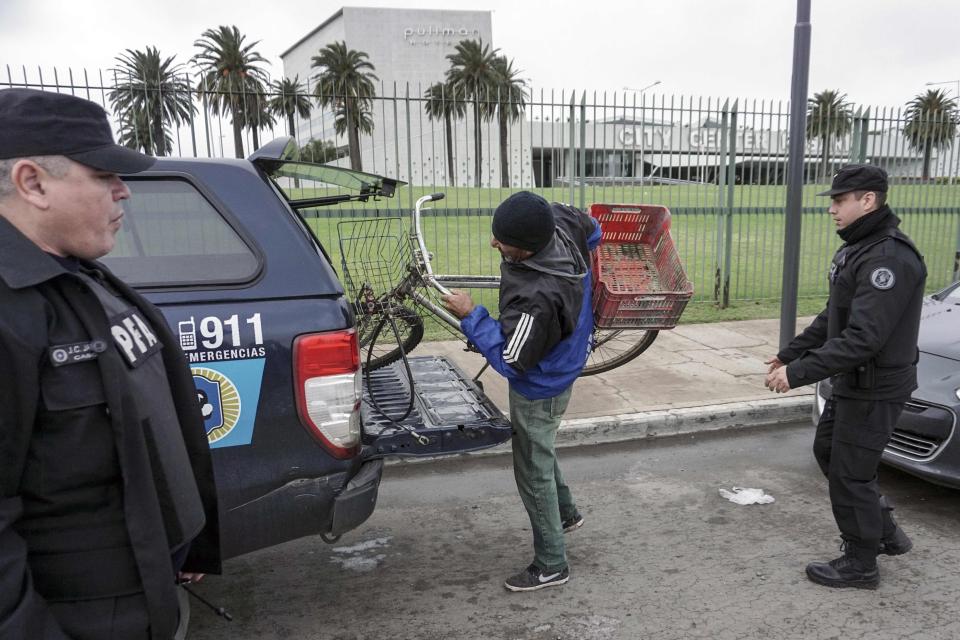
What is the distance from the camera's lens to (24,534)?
1.32 meters

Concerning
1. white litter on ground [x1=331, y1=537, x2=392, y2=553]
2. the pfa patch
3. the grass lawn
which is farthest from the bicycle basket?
the grass lawn

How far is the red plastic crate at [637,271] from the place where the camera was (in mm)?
4184

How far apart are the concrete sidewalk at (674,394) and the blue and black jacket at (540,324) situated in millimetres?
2193

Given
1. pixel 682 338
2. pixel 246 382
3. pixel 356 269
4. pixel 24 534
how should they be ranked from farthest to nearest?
pixel 682 338, pixel 356 269, pixel 246 382, pixel 24 534

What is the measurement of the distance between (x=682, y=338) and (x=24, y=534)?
24.6 ft

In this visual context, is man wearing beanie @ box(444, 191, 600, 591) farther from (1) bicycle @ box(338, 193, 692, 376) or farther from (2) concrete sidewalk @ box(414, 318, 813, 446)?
(2) concrete sidewalk @ box(414, 318, 813, 446)

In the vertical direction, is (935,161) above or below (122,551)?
above

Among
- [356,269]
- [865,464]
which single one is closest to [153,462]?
[356,269]

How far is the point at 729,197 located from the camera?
941 cm

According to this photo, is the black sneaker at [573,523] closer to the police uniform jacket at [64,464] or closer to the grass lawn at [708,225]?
the police uniform jacket at [64,464]

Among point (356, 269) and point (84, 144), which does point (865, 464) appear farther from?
point (84, 144)

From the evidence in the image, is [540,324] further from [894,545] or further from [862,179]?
[894,545]

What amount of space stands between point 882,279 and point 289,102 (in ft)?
22.1

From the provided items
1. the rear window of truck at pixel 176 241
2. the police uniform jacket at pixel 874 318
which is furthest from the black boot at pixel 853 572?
A: the rear window of truck at pixel 176 241
